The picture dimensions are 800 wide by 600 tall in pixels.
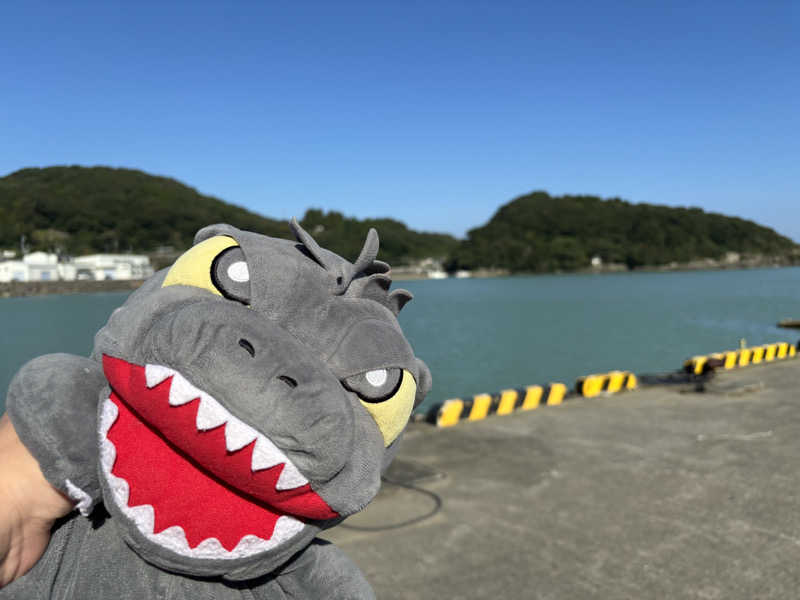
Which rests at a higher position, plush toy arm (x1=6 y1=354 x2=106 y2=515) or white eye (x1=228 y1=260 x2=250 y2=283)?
white eye (x1=228 y1=260 x2=250 y2=283)

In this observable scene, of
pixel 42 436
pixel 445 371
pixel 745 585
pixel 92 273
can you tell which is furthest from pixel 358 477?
pixel 92 273

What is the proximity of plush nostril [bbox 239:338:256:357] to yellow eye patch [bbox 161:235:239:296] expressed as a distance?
0.65ft

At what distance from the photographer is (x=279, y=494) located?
4.21 feet

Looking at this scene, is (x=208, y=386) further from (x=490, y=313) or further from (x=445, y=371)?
(x=490, y=313)

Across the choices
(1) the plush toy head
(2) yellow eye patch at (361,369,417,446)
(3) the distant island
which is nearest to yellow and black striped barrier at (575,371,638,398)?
(2) yellow eye patch at (361,369,417,446)

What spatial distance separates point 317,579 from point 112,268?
3330 inches

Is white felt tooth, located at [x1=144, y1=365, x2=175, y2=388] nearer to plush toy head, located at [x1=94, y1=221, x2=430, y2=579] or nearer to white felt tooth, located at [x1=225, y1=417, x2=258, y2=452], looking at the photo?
plush toy head, located at [x1=94, y1=221, x2=430, y2=579]

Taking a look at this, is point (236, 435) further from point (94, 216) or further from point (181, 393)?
point (94, 216)

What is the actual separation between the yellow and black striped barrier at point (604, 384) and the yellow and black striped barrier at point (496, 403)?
348 millimetres

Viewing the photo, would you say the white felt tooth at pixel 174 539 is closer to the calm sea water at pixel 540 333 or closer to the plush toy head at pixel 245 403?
the plush toy head at pixel 245 403

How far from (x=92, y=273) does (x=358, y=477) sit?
87.1m

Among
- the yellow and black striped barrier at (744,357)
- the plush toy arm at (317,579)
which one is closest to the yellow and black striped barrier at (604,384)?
the yellow and black striped barrier at (744,357)

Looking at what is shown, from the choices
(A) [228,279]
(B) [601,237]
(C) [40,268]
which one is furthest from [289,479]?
(B) [601,237]

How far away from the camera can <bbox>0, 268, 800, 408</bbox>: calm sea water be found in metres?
24.4
